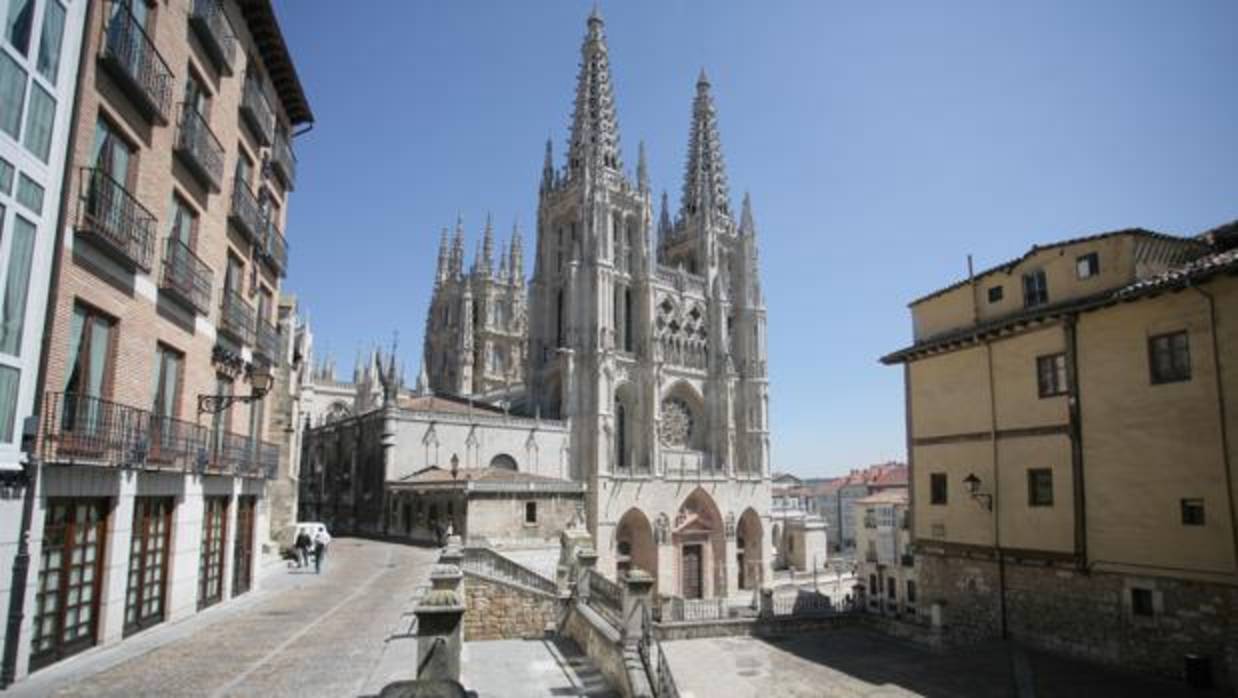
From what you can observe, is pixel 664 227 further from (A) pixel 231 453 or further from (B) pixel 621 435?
(A) pixel 231 453

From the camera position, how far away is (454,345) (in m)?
72.2

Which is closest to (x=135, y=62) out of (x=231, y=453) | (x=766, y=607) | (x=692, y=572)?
(x=231, y=453)

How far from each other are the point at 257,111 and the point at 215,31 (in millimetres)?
2991

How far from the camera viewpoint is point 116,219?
10.4m

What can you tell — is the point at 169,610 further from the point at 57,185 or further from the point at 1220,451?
the point at 1220,451

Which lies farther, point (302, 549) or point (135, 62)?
point (302, 549)

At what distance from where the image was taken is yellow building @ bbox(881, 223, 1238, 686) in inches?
541

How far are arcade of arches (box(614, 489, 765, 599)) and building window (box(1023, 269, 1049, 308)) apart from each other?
3276cm

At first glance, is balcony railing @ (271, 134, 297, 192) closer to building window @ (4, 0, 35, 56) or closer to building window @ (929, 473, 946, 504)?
building window @ (4, 0, 35, 56)

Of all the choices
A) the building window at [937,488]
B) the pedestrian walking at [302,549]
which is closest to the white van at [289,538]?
the pedestrian walking at [302,549]

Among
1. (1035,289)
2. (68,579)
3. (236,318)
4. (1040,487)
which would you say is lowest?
(68,579)

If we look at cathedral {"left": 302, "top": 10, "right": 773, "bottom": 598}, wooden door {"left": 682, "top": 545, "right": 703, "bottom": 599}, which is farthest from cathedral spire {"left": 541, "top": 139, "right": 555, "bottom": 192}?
wooden door {"left": 682, "top": 545, "right": 703, "bottom": 599}

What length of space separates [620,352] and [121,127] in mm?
42572

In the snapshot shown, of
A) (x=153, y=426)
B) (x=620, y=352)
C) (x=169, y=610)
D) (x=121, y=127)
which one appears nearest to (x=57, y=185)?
(x=121, y=127)
